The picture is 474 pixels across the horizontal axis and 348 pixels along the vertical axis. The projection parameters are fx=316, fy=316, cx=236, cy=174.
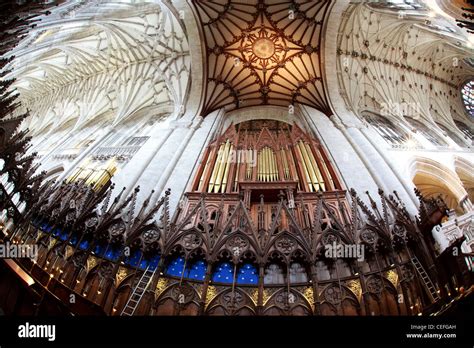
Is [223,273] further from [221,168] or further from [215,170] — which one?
[221,168]

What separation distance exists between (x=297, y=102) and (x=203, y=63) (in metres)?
6.37

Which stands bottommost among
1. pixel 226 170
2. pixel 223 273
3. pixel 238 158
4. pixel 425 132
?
pixel 223 273

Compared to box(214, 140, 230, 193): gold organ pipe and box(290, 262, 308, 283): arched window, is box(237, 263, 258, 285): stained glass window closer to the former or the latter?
box(290, 262, 308, 283): arched window

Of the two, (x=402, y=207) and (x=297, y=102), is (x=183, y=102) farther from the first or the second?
(x=402, y=207)

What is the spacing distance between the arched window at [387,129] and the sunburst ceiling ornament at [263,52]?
126 inches

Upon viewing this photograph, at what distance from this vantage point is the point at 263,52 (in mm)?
19547

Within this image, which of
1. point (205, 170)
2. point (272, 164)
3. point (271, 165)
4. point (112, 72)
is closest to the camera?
point (205, 170)

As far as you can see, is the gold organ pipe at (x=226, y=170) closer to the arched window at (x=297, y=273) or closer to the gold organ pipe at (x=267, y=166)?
the gold organ pipe at (x=267, y=166)

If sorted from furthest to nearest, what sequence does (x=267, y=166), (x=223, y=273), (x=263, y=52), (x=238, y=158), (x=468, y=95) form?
(x=468, y=95)
(x=263, y=52)
(x=238, y=158)
(x=267, y=166)
(x=223, y=273)

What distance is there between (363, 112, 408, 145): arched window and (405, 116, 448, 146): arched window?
127cm

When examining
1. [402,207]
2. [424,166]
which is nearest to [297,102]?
[424,166]

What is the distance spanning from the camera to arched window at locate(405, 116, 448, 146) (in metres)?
17.9

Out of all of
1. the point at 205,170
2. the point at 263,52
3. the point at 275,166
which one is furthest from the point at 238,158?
the point at 263,52

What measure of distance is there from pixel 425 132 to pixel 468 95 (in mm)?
8337
